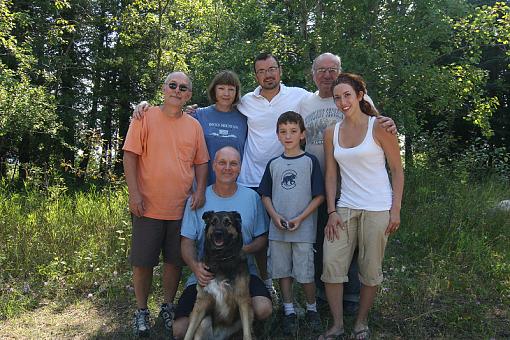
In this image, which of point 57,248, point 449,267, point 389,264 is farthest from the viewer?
point 57,248

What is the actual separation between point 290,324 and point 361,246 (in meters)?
1.01

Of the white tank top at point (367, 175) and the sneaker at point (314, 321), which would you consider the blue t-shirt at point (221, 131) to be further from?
the sneaker at point (314, 321)

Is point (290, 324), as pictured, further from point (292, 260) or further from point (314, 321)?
point (292, 260)

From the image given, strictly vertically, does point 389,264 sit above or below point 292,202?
below

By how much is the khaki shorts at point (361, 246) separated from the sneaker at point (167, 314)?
156 cm

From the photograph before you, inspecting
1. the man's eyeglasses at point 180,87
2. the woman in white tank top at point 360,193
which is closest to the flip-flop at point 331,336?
the woman in white tank top at point 360,193

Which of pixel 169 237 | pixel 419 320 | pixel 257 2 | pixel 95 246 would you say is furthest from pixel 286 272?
pixel 257 2

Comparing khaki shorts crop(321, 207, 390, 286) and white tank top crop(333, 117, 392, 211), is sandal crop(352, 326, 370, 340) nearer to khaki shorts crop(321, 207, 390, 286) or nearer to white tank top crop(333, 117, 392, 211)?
khaki shorts crop(321, 207, 390, 286)

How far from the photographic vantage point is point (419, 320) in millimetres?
4285

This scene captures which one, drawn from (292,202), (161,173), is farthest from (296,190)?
(161,173)

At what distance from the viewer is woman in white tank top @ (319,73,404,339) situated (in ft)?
11.7

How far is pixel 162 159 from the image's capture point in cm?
395

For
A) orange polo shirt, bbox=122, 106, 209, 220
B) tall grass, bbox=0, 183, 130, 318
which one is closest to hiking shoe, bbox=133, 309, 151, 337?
orange polo shirt, bbox=122, 106, 209, 220

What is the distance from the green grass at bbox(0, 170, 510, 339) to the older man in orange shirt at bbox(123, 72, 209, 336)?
0.95 metres
